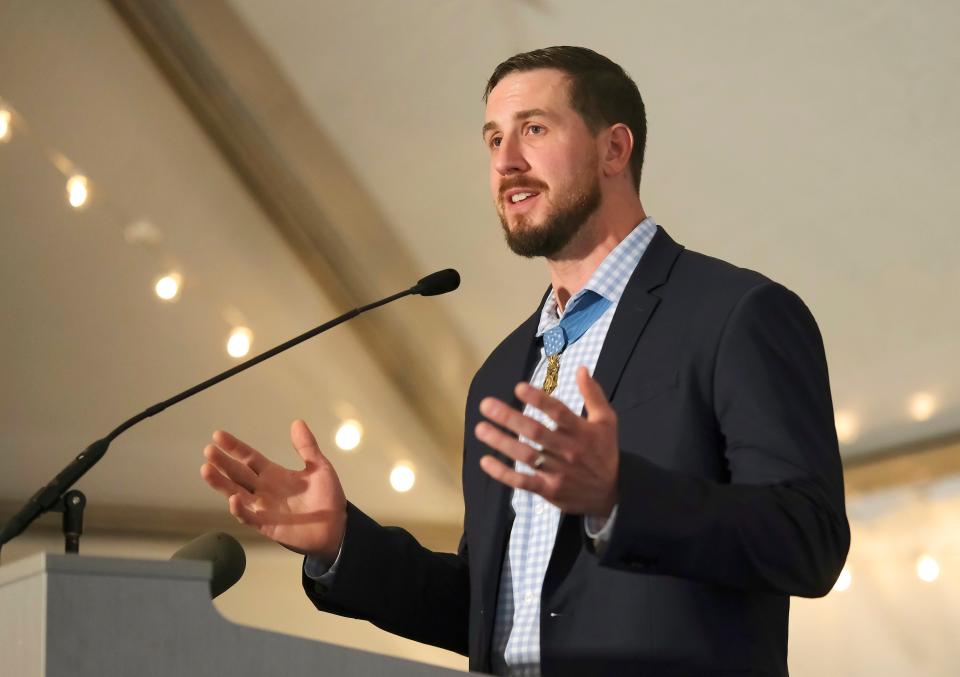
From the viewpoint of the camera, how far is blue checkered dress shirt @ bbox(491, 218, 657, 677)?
162 cm

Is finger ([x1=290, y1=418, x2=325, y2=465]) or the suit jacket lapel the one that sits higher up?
the suit jacket lapel

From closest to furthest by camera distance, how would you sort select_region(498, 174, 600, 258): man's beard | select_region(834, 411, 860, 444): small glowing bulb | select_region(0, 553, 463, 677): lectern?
select_region(0, 553, 463, 677): lectern, select_region(498, 174, 600, 258): man's beard, select_region(834, 411, 860, 444): small glowing bulb

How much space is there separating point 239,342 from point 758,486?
240 cm

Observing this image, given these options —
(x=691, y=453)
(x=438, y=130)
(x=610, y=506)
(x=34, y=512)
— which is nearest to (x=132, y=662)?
(x=610, y=506)

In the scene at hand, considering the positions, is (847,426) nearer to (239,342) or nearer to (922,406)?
(922,406)

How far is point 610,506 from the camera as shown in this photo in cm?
127

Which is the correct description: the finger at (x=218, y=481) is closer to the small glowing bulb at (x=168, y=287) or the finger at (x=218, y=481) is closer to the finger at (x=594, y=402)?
the finger at (x=594, y=402)

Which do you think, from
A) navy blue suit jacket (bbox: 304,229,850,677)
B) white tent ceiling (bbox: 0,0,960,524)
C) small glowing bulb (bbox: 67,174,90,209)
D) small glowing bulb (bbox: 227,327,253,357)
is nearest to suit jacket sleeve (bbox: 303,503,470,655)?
navy blue suit jacket (bbox: 304,229,850,677)

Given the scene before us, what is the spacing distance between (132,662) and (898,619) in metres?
2.51

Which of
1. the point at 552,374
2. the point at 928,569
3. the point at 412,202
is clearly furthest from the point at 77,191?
the point at 928,569

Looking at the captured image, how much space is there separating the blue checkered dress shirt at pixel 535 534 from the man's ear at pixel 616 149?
148mm

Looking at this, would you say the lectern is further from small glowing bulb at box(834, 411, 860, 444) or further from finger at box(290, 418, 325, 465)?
small glowing bulb at box(834, 411, 860, 444)

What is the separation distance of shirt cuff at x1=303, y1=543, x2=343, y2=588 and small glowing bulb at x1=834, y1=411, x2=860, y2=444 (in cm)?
187

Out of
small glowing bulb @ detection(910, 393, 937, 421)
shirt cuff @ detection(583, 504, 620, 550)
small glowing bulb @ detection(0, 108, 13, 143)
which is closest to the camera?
shirt cuff @ detection(583, 504, 620, 550)
